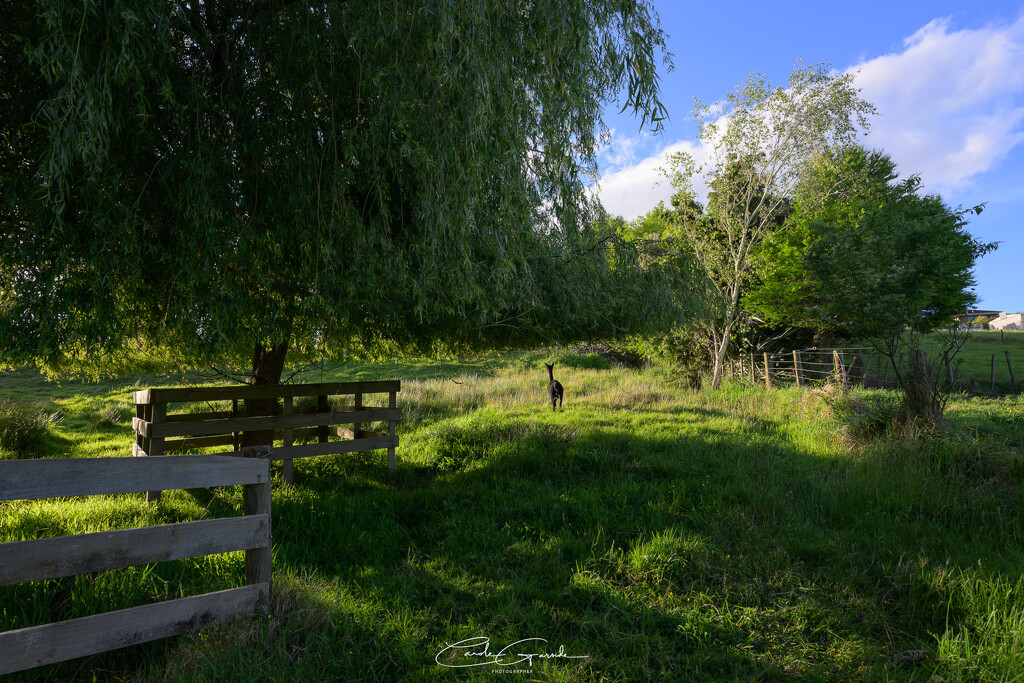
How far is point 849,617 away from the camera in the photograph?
4355 millimetres

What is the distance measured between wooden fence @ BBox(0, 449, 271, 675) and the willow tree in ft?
5.81

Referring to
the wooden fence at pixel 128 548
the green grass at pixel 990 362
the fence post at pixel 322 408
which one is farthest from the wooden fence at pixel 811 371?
the wooden fence at pixel 128 548

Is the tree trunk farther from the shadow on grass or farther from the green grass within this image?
the green grass

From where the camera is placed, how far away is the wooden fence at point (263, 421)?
764 cm

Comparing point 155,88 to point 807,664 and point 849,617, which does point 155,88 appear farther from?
point 849,617

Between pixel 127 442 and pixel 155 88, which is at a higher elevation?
pixel 155 88

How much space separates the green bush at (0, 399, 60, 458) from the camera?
10812 millimetres

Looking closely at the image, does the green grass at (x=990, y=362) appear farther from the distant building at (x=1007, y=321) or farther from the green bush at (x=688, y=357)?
the distant building at (x=1007, y=321)

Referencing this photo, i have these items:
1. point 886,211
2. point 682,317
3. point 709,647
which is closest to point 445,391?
point 682,317

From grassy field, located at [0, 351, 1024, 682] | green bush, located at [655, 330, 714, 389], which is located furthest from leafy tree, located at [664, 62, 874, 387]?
grassy field, located at [0, 351, 1024, 682]

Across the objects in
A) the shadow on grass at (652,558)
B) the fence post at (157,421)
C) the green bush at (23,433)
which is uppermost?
the fence post at (157,421)

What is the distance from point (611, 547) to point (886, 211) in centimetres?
2843

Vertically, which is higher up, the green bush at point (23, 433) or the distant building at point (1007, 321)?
the distant building at point (1007, 321)

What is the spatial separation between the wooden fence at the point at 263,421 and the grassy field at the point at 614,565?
60 centimetres
